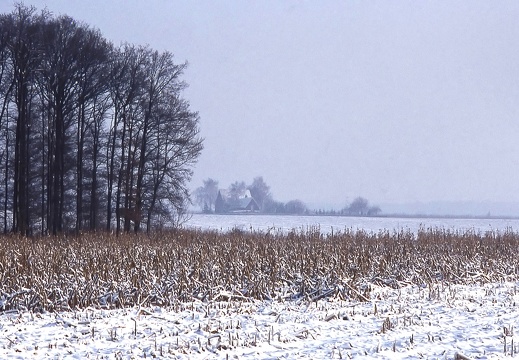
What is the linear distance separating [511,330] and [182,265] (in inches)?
266

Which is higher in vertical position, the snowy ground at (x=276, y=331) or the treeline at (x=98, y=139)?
the treeline at (x=98, y=139)

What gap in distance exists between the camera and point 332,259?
1477 cm

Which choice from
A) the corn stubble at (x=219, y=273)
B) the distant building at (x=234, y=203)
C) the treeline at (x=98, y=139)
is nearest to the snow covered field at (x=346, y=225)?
the treeline at (x=98, y=139)

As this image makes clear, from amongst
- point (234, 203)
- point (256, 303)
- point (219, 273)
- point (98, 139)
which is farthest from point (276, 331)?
point (234, 203)

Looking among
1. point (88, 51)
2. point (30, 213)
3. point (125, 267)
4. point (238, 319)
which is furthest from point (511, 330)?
point (30, 213)

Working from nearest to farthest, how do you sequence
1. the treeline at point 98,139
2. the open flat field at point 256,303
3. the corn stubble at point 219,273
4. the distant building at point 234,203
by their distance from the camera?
the open flat field at point 256,303, the corn stubble at point 219,273, the treeline at point 98,139, the distant building at point 234,203

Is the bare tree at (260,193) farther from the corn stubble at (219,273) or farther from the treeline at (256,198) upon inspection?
the corn stubble at (219,273)

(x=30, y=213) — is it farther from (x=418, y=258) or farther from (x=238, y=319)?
(x=238, y=319)

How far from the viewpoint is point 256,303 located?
12.4m

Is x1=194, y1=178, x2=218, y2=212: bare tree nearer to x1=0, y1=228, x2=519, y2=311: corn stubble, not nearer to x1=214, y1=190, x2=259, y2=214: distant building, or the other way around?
x1=214, y1=190, x2=259, y2=214: distant building

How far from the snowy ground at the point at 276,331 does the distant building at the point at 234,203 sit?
9775cm

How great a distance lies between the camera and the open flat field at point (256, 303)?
8422 millimetres

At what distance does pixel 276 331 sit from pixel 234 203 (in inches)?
4229

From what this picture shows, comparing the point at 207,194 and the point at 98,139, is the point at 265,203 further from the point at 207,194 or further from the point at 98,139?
the point at 98,139
